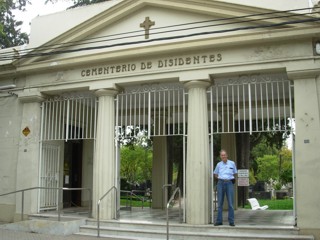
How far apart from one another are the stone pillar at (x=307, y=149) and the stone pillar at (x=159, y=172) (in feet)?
24.5

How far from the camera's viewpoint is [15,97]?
13.8 metres

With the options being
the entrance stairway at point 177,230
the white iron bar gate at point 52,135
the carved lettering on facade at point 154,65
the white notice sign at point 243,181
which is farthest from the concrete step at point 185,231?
the white notice sign at point 243,181

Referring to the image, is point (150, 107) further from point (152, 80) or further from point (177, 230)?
point (177, 230)

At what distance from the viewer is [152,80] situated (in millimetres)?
11594

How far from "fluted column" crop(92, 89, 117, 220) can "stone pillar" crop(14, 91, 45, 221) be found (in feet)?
7.51

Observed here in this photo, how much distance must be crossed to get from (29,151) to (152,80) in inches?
185

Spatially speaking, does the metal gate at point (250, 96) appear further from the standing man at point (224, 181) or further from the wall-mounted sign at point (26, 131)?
the wall-mounted sign at point (26, 131)

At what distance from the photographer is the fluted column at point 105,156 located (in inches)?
458

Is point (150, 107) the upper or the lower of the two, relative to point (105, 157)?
upper

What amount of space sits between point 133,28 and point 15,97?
4.74 metres

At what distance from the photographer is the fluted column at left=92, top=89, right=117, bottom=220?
38.2 ft

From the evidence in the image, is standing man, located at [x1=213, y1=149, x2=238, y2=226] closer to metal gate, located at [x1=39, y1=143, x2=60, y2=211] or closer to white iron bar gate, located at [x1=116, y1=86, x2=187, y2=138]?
white iron bar gate, located at [x1=116, y1=86, x2=187, y2=138]

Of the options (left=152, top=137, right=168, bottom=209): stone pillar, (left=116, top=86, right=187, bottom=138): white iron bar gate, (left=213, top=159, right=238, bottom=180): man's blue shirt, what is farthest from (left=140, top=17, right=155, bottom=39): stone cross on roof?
(left=152, top=137, right=168, bottom=209): stone pillar

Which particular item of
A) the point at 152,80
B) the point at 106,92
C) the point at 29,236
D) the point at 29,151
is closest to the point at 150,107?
the point at 152,80
